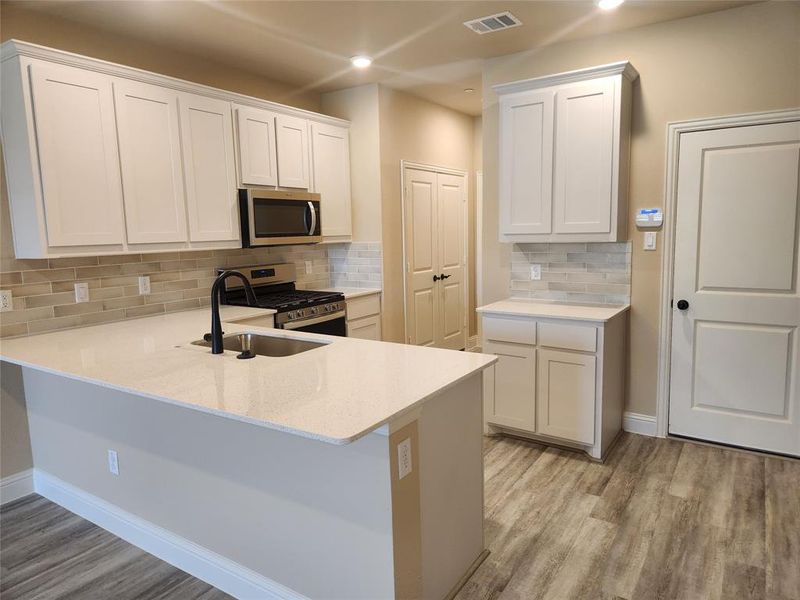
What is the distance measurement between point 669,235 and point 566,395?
1241mm

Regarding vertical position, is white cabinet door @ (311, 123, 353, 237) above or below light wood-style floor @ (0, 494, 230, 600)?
above

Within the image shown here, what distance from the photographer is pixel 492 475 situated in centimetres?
311

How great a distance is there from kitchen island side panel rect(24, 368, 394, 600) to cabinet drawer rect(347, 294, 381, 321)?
214 cm

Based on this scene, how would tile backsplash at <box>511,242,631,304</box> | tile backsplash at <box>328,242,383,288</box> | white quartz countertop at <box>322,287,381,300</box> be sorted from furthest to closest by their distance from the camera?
tile backsplash at <box>328,242,383,288</box> → white quartz countertop at <box>322,287,381,300</box> → tile backsplash at <box>511,242,631,304</box>

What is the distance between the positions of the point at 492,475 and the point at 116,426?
6.68ft

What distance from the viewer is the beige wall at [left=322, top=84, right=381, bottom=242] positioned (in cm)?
465

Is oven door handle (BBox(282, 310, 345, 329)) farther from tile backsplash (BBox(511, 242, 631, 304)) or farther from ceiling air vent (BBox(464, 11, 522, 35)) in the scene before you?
ceiling air vent (BBox(464, 11, 522, 35))

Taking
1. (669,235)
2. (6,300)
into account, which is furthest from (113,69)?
(669,235)

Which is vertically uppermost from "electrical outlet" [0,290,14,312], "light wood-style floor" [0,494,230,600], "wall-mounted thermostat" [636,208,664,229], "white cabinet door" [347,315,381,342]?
"wall-mounted thermostat" [636,208,664,229]

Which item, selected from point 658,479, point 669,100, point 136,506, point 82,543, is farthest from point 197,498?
point 669,100

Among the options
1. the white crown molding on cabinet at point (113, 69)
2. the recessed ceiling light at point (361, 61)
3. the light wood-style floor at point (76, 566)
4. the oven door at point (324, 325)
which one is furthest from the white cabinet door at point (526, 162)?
the light wood-style floor at point (76, 566)

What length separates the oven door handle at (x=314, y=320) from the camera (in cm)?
366

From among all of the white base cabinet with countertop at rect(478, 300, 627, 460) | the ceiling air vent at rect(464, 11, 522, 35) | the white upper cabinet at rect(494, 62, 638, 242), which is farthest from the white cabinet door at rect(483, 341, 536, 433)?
the ceiling air vent at rect(464, 11, 522, 35)

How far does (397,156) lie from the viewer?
16.0 feet
